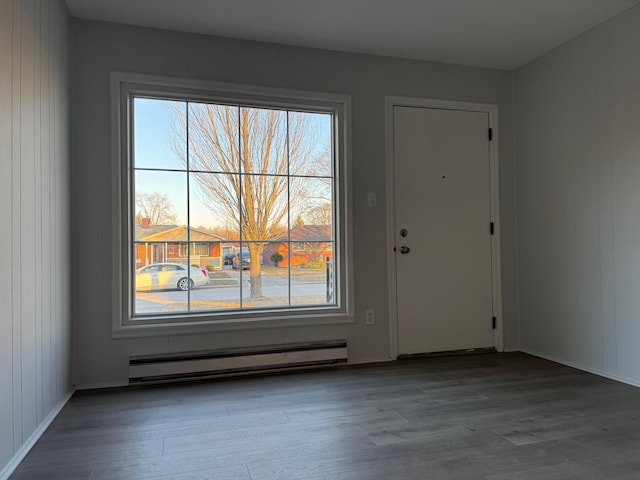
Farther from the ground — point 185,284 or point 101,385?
point 185,284

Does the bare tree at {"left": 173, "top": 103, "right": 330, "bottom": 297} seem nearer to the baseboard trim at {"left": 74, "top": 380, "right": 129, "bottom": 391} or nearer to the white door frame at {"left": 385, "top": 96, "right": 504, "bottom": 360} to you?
the white door frame at {"left": 385, "top": 96, "right": 504, "bottom": 360}

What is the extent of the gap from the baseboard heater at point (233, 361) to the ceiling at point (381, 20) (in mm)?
2254

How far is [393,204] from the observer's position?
343cm

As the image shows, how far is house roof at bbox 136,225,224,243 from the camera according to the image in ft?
9.74

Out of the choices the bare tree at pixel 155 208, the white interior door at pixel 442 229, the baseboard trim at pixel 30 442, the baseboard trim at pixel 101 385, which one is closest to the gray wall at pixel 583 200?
the white interior door at pixel 442 229

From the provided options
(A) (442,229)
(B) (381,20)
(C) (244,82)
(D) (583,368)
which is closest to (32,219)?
(C) (244,82)

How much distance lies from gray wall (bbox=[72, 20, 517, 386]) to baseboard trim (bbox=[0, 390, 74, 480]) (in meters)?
0.41

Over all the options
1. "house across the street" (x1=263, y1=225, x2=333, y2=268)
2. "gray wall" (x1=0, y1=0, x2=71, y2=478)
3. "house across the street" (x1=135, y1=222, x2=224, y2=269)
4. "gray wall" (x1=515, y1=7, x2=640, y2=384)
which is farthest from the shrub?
"gray wall" (x1=515, y1=7, x2=640, y2=384)

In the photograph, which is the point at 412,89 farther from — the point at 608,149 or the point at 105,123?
the point at 105,123

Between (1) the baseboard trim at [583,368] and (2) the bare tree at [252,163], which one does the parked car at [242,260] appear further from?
(1) the baseboard trim at [583,368]

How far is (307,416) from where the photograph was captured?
2291 mm

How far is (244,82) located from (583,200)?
8.61ft

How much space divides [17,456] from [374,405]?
1.72 m

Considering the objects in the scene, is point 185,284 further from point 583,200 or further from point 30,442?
point 583,200
